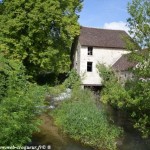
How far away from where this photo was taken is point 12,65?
44.6 ft

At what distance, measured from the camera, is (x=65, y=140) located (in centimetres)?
1931

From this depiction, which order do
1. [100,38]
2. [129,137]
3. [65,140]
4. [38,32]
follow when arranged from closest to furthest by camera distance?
[65,140] < [129,137] < [38,32] < [100,38]

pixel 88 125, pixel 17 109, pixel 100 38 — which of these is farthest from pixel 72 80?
pixel 17 109

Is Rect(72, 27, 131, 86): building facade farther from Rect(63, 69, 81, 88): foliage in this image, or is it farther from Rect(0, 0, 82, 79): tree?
Rect(0, 0, 82, 79): tree

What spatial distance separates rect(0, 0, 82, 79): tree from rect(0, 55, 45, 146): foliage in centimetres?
1900

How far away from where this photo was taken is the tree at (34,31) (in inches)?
1287

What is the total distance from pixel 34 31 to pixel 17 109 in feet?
71.7

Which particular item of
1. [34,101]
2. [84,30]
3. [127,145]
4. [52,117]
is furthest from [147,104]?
[84,30]

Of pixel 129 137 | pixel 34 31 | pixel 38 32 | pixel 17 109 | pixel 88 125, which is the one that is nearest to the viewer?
pixel 17 109

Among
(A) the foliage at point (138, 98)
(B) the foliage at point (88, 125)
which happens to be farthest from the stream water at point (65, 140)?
(A) the foliage at point (138, 98)

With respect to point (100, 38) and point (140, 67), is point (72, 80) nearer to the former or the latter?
point (100, 38)

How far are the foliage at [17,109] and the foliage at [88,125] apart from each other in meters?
7.11

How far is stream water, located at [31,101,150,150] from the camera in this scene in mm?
18484

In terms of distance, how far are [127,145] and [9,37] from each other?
18.8 metres
